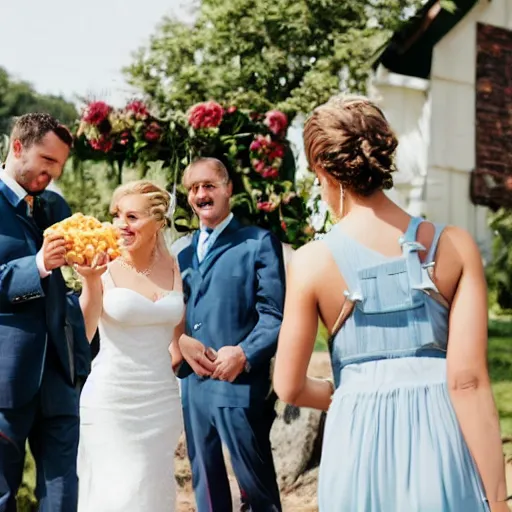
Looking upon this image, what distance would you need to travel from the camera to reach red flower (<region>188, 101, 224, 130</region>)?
614 cm

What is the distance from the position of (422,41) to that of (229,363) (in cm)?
736

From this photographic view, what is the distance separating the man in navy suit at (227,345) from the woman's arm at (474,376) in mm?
2404

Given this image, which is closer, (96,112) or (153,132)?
(96,112)

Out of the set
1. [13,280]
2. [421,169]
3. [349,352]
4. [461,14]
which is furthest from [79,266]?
[461,14]

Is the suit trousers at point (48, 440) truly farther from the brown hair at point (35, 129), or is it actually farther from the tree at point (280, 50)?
the tree at point (280, 50)

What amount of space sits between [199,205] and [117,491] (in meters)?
1.41

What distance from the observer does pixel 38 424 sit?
4.12m

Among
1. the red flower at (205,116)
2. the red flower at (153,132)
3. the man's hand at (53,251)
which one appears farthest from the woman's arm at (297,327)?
the red flower at (153,132)

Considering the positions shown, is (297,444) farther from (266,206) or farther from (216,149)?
(216,149)

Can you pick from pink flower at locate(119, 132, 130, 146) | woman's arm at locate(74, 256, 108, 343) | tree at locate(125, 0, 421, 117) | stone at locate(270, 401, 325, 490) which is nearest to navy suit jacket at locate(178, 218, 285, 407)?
woman's arm at locate(74, 256, 108, 343)

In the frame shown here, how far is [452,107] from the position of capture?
11234mm

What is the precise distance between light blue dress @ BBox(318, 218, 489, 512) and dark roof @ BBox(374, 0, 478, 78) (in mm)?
8722

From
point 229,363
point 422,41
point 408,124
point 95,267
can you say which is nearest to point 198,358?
point 229,363

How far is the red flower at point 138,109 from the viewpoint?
614 cm
